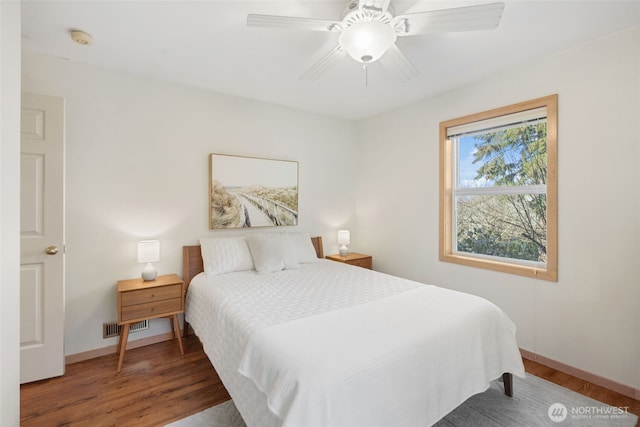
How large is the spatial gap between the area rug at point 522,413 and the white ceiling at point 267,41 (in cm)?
249

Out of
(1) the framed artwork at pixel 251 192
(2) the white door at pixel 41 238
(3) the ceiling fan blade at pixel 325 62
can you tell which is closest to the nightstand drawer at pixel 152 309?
(2) the white door at pixel 41 238

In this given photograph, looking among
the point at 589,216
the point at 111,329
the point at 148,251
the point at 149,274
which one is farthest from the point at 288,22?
the point at 111,329

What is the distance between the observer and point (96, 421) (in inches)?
69.9

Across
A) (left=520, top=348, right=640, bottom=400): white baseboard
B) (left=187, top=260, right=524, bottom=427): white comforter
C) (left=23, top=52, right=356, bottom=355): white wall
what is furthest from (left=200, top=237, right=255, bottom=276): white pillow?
(left=520, top=348, right=640, bottom=400): white baseboard

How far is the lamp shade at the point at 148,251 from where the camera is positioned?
258cm

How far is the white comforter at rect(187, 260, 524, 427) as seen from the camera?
1214 millimetres

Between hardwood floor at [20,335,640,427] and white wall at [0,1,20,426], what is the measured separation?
0.47m

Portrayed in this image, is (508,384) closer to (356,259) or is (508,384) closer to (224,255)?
(356,259)

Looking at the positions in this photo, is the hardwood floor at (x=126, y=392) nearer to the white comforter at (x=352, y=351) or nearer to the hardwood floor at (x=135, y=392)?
the hardwood floor at (x=135, y=392)

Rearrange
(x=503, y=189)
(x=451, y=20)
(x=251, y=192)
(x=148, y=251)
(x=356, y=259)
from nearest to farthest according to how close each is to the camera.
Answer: (x=451, y=20)
(x=148, y=251)
(x=503, y=189)
(x=251, y=192)
(x=356, y=259)

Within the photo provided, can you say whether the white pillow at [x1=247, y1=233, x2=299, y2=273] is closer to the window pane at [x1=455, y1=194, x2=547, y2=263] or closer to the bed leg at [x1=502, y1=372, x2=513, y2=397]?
the window pane at [x1=455, y1=194, x2=547, y2=263]

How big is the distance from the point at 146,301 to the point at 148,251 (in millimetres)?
429

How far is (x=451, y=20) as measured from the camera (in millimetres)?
1469

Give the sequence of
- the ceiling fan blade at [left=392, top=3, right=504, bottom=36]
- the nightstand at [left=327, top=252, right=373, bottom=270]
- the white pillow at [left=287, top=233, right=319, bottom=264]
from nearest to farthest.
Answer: the ceiling fan blade at [left=392, top=3, right=504, bottom=36]
the white pillow at [left=287, top=233, right=319, bottom=264]
the nightstand at [left=327, top=252, right=373, bottom=270]
